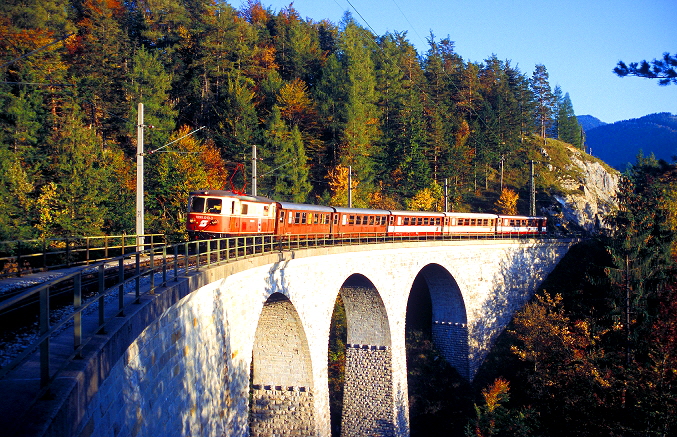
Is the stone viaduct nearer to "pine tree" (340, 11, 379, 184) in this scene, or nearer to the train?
the train

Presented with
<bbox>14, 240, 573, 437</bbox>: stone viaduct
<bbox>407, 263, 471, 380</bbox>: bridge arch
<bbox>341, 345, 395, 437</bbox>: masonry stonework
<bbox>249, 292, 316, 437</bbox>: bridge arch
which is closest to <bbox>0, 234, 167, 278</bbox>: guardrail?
<bbox>14, 240, 573, 437</bbox>: stone viaduct

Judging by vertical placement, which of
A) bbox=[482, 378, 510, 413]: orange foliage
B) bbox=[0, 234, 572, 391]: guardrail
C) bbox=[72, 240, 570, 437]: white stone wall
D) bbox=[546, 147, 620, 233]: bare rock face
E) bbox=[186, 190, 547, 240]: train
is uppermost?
bbox=[546, 147, 620, 233]: bare rock face

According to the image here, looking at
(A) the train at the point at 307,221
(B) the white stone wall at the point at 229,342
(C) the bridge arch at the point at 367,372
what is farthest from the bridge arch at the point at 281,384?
(C) the bridge arch at the point at 367,372

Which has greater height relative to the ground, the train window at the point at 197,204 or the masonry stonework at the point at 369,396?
the train window at the point at 197,204

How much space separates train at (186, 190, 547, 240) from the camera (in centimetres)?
2075

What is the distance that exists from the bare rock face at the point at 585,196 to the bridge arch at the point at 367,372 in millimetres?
36431

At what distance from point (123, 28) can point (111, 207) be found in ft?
86.4

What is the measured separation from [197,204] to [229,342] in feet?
27.5

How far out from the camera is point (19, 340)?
6992 mm

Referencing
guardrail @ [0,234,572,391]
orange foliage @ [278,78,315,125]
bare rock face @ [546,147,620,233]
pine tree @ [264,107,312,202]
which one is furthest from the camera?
bare rock face @ [546,147,620,233]

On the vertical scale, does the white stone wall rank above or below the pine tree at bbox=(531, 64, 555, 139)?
below

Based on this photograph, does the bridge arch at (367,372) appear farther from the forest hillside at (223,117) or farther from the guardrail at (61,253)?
the guardrail at (61,253)

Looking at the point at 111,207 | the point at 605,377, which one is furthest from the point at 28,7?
the point at 605,377

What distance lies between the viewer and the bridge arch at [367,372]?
27609 mm
